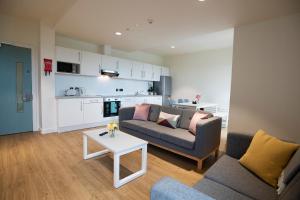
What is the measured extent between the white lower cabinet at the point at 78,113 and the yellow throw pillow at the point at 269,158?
4.08 meters

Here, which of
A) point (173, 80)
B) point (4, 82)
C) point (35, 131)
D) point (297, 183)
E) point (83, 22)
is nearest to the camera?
point (297, 183)

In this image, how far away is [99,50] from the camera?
5387mm

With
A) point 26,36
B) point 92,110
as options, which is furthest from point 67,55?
point 92,110

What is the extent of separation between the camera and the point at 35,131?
4.17m

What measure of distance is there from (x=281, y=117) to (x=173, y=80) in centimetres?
498

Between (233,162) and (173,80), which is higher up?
(173,80)

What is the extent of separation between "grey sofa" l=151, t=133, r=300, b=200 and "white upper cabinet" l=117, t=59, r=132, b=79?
453 cm

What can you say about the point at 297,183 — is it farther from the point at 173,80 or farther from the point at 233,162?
the point at 173,80

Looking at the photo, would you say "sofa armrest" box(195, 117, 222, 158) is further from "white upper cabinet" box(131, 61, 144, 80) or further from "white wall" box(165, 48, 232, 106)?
"white upper cabinet" box(131, 61, 144, 80)

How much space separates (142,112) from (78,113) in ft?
6.19

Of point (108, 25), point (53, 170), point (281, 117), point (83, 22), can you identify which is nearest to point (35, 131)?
point (53, 170)

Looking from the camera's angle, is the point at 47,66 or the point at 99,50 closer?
the point at 47,66

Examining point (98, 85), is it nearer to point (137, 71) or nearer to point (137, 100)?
point (137, 100)

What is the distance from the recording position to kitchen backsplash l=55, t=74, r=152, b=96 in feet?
15.2
